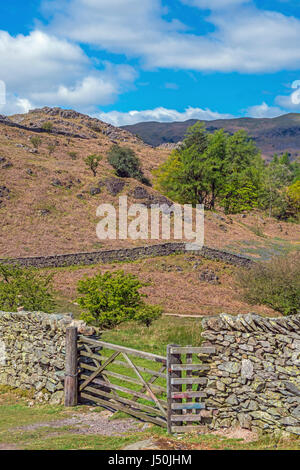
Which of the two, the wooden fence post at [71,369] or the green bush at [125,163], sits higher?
the green bush at [125,163]

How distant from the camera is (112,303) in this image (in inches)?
749

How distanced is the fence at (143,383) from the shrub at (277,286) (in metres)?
14.4

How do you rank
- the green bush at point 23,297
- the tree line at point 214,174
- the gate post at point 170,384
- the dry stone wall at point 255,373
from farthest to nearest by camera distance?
1. the tree line at point 214,174
2. the green bush at point 23,297
3. the gate post at point 170,384
4. the dry stone wall at point 255,373

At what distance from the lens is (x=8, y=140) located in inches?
2975

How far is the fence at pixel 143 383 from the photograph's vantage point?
777 centimetres

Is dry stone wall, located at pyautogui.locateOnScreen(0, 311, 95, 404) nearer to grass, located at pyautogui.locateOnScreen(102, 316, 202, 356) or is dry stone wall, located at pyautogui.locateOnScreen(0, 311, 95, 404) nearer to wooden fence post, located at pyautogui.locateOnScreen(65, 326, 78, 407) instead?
wooden fence post, located at pyautogui.locateOnScreen(65, 326, 78, 407)

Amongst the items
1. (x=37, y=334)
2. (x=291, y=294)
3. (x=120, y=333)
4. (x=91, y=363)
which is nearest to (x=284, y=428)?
(x=91, y=363)

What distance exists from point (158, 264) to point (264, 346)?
3018 centimetres

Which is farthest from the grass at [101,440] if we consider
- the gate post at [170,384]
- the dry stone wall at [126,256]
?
the dry stone wall at [126,256]

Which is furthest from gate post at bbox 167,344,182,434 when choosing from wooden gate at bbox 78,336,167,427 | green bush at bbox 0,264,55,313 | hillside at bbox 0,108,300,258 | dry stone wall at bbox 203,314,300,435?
hillside at bbox 0,108,300,258

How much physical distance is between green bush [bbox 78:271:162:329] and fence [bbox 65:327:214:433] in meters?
8.25

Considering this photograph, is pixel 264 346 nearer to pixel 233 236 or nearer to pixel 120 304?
pixel 120 304

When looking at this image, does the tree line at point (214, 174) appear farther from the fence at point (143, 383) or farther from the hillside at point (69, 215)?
the fence at point (143, 383)

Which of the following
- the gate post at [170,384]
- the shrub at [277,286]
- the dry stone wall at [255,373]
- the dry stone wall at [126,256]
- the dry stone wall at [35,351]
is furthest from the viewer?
the dry stone wall at [126,256]
